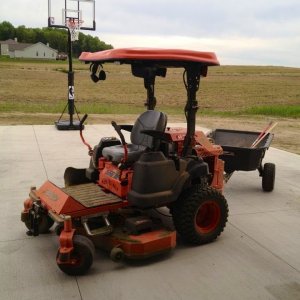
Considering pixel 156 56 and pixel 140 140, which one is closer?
pixel 156 56

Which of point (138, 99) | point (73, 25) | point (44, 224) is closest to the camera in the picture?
point (44, 224)

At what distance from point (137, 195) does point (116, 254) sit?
1.80ft

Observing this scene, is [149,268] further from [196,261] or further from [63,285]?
[63,285]

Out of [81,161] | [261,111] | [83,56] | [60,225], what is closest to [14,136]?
[81,161]

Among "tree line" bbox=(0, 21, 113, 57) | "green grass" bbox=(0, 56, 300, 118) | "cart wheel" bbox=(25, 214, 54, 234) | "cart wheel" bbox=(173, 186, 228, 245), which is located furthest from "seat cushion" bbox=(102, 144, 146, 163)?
"tree line" bbox=(0, 21, 113, 57)

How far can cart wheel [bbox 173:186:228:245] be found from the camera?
4043 mm

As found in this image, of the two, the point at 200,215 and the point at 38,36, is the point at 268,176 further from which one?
the point at 38,36

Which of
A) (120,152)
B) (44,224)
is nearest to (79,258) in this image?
(44,224)

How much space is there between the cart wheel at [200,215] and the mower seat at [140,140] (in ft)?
1.96

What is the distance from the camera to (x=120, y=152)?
13.5 feet

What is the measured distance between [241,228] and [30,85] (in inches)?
1052

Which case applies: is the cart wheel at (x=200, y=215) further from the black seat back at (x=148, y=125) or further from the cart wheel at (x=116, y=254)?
the cart wheel at (x=116, y=254)

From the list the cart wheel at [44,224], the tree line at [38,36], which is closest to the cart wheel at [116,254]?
the cart wheel at [44,224]

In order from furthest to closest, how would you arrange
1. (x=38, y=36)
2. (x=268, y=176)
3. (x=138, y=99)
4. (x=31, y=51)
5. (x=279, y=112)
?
(x=38, y=36)
(x=31, y=51)
(x=138, y=99)
(x=279, y=112)
(x=268, y=176)
